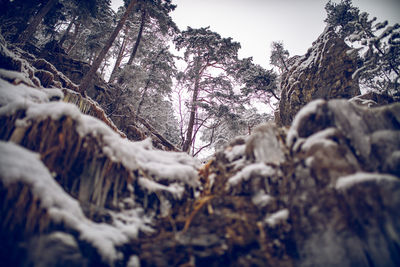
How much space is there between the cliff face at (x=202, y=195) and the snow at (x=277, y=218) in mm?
14

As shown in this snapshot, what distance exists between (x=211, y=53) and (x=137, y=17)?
382 inches

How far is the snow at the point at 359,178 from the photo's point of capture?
236cm

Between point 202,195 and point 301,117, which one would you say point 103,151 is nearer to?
point 202,195

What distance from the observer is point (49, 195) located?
2.22 meters

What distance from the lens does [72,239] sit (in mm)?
2119

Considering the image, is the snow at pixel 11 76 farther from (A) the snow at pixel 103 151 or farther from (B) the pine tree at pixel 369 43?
(B) the pine tree at pixel 369 43

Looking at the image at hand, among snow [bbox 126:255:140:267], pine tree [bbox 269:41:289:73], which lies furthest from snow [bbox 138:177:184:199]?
pine tree [bbox 269:41:289:73]

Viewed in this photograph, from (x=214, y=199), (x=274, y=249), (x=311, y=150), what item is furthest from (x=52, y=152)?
(x=311, y=150)

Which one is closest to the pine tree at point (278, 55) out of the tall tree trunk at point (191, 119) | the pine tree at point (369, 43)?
the pine tree at point (369, 43)

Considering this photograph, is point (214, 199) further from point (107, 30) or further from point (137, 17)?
point (107, 30)

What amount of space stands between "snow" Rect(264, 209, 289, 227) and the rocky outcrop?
11156 mm

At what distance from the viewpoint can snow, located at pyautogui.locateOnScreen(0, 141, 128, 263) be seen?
2104 millimetres

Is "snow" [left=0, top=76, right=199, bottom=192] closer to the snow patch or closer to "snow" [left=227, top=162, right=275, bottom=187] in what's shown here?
"snow" [left=227, top=162, right=275, bottom=187]

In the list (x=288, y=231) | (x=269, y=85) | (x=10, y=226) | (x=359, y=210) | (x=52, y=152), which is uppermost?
(x=269, y=85)
